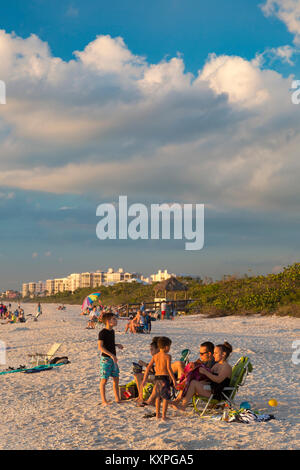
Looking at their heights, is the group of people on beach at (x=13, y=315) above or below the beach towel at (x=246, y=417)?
below

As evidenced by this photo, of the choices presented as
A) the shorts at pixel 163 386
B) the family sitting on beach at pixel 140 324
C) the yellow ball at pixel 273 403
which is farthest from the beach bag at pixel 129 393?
the family sitting on beach at pixel 140 324

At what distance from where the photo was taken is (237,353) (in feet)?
40.1

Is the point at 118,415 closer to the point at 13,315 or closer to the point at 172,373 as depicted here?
the point at 172,373

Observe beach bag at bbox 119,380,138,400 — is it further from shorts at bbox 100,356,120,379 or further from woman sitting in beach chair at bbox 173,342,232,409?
woman sitting in beach chair at bbox 173,342,232,409

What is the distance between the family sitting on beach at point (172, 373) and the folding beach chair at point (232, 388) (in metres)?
0.07

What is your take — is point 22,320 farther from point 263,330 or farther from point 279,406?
point 279,406

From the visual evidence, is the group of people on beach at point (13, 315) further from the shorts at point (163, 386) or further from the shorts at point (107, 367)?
the shorts at point (163, 386)

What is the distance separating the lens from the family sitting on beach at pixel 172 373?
643cm

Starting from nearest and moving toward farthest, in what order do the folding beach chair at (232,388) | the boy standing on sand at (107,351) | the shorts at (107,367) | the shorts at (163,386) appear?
1. the shorts at (163,386)
2. the folding beach chair at (232,388)
3. the boy standing on sand at (107,351)
4. the shorts at (107,367)

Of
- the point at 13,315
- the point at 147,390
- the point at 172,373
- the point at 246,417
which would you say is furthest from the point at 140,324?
the point at 13,315

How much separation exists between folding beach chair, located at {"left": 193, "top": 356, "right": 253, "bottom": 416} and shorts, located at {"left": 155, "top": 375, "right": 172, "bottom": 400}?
0.52m

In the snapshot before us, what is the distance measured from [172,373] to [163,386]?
0.67 ft

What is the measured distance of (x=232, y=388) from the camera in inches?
261
